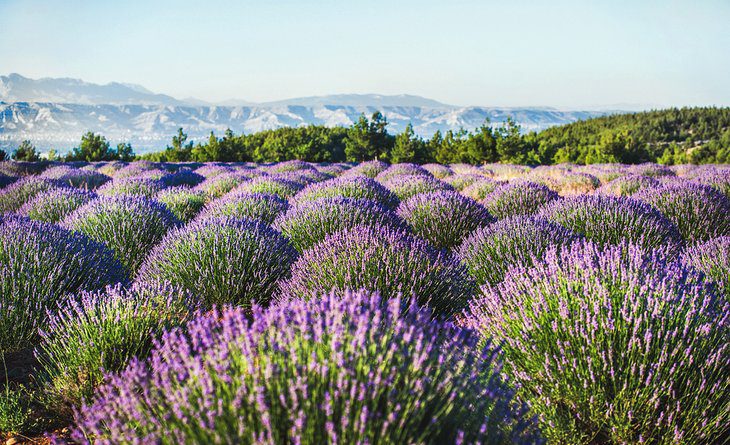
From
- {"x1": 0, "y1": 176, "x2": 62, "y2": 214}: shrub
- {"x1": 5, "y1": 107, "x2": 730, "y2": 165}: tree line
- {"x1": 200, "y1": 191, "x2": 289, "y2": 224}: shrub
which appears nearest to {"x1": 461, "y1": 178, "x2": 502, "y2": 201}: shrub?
{"x1": 200, "y1": 191, "x2": 289, "y2": 224}: shrub

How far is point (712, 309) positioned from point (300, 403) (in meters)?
2.32

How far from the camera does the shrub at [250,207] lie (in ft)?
19.6

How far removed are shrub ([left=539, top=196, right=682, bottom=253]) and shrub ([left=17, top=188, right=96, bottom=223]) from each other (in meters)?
6.56

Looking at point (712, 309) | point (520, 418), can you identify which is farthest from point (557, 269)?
point (520, 418)

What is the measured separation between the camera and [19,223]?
3.98 metres

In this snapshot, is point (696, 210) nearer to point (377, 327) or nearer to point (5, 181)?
point (377, 327)

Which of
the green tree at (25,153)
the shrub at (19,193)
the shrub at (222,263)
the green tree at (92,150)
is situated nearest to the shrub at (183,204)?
the shrub at (19,193)

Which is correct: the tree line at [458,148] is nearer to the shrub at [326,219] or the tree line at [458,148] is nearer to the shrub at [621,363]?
the shrub at [326,219]

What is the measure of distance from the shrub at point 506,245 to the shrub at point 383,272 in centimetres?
47

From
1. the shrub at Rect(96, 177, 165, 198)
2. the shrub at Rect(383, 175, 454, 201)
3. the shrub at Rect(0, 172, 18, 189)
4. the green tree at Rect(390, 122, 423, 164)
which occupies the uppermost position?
the green tree at Rect(390, 122, 423, 164)

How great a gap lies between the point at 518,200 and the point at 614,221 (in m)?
2.30

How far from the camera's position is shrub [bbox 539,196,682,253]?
16.2 ft

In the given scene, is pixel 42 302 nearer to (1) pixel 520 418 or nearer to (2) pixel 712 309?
(1) pixel 520 418

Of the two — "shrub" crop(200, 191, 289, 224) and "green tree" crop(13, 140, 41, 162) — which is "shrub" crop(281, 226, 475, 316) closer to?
"shrub" crop(200, 191, 289, 224)
